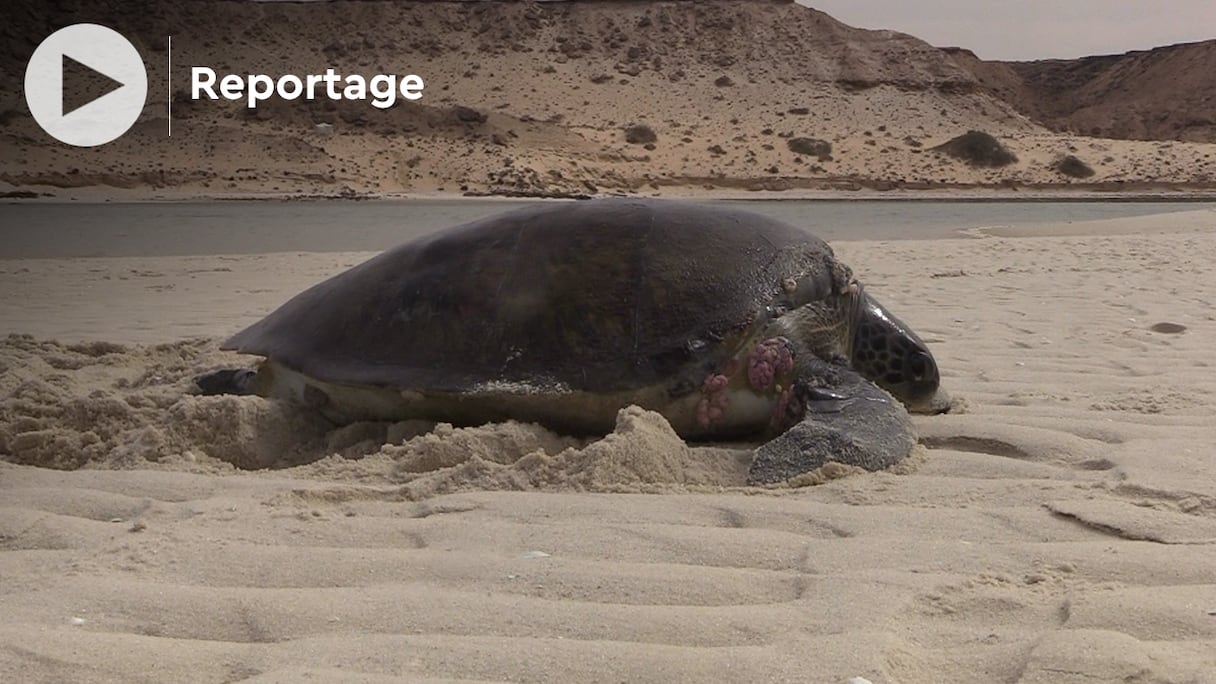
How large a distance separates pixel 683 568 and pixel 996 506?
981 mm

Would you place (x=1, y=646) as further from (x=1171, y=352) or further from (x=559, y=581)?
(x=1171, y=352)

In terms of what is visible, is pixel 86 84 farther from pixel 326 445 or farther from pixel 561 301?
pixel 561 301

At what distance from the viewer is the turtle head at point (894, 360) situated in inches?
163

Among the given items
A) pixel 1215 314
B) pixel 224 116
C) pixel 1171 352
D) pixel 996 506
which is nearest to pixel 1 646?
pixel 996 506

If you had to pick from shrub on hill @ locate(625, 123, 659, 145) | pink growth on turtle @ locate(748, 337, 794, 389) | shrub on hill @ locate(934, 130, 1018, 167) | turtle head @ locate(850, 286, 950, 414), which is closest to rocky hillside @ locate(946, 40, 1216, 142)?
shrub on hill @ locate(934, 130, 1018, 167)

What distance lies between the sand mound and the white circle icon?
38517mm

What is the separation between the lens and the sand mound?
3.31 metres

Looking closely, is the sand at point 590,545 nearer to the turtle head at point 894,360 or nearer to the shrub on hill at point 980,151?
the turtle head at point 894,360

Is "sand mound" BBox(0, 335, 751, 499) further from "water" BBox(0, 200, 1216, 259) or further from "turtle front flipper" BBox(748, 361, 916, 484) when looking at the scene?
"water" BBox(0, 200, 1216, 259)

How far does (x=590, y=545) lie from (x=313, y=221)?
17.4m

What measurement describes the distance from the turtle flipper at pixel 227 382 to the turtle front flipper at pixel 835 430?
1990 mm

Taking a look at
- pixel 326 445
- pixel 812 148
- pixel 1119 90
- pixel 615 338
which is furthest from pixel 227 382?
pixel 1119 90

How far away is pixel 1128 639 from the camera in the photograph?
6.63 ft

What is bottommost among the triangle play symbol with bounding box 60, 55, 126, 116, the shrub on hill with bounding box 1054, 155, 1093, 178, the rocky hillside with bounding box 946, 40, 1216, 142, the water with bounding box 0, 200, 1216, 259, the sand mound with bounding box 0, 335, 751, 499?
the water with bounding box 0, 200, 1216, 259
